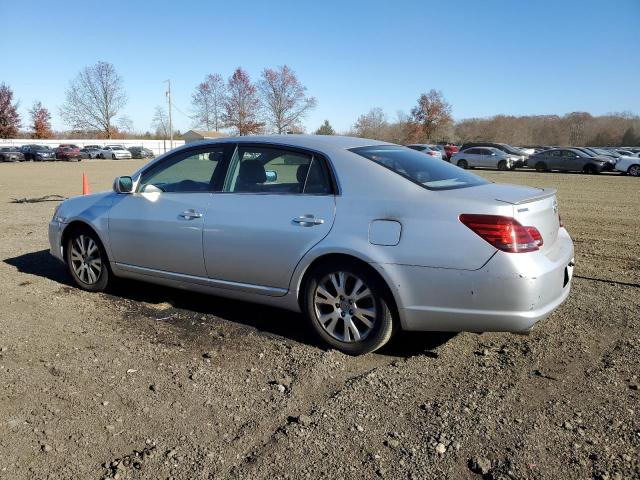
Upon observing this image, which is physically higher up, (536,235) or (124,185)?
(124,185)

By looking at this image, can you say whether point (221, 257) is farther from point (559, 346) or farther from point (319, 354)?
point (559, 346)

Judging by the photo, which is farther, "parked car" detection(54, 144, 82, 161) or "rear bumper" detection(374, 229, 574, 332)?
"parked car" detection(54, 144, 82, 161)

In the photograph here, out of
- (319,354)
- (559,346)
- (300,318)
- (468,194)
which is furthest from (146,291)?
(559,346)

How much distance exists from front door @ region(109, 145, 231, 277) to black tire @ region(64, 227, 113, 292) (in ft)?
0.86

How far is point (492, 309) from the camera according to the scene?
355cm

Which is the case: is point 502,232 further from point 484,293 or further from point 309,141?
point 309,141

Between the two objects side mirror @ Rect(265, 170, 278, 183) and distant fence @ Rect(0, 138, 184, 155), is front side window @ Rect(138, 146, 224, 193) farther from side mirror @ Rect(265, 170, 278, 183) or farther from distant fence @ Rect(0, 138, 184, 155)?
distant fence @ Rect(0, 138, 184, 155)

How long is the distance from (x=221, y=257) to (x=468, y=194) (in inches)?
79.0

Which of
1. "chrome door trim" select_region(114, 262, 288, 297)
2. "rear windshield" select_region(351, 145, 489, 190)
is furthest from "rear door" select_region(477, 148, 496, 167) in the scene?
"chrome door trim" select_region(114, 262, 288, 297)

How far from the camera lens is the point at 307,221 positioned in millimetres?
4098

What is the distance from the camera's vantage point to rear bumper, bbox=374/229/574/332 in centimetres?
348

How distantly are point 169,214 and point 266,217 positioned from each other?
106cm

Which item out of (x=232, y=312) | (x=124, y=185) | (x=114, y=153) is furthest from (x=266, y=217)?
(x=114, y=153)

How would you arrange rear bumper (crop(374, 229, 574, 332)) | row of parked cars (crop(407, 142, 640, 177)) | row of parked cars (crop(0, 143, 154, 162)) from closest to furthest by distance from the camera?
rear bumper (crop(374, 229, 574, 332))
row of parked cars (crop(407, 142, 640, 177))
row of parked cars (crop(0, 143, 154, 162))
